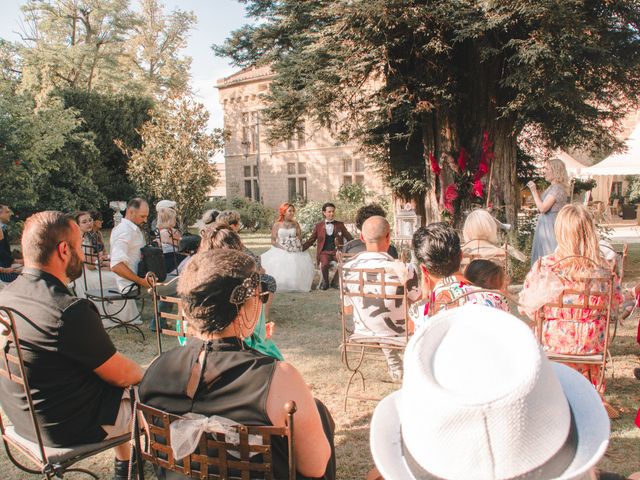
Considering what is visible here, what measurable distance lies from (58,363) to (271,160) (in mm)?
34367

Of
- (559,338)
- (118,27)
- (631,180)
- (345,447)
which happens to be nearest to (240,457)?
(345,447)

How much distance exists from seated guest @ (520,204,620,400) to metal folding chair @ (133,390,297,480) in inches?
101

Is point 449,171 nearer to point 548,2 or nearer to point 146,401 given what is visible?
point 548,2

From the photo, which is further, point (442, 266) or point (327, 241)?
point (327, 241)

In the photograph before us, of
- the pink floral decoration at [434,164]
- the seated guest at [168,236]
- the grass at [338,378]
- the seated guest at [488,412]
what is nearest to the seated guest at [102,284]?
Result: the grass at [338,378]

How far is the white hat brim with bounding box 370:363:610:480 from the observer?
118cm

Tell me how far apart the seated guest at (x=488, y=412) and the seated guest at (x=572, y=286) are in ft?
8.32

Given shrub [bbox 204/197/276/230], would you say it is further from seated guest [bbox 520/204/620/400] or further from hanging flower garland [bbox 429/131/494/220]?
seated guest [bbox 520/204/620/400]

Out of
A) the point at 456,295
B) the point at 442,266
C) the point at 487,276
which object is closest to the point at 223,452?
the point at 456,295

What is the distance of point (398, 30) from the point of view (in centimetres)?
877

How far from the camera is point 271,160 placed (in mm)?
36250

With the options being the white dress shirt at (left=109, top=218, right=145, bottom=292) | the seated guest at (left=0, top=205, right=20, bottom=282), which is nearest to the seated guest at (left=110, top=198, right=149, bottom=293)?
the white dress shirt at (left=109, top=218, right=145, bottom=292)

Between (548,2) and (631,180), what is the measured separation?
75.9 feet

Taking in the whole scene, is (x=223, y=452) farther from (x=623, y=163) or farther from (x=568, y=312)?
(x=623, y=163)
